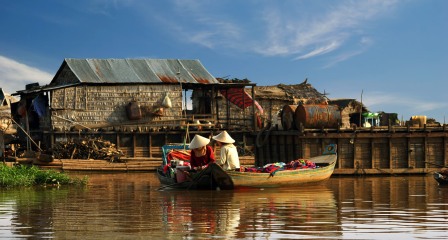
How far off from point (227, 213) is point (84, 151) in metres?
20.4

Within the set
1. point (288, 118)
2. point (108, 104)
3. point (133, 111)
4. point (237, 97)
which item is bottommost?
point (288, 118)

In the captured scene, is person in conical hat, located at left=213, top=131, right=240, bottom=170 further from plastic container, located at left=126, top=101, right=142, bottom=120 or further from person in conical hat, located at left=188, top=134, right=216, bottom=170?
plastic container, located at left=126, top=101, right=142, bottom=120

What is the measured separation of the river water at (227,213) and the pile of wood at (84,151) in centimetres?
1264

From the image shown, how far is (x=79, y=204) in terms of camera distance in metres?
13.4

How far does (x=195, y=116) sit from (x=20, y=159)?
10772 mm

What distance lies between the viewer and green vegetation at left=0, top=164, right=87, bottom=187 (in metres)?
17.6

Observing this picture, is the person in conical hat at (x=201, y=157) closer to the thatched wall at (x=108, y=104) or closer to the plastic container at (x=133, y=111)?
the thatched wall at (x=108, y=104)

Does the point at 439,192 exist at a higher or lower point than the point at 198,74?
lower

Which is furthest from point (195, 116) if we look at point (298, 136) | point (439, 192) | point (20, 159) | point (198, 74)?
point (439, 192)

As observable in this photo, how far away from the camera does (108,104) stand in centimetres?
3431

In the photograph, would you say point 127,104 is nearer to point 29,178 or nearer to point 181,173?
point 29,178

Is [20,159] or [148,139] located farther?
[148,139]

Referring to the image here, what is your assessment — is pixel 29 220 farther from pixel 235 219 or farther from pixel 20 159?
pixel 20 159

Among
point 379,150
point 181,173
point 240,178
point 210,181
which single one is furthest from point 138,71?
point 240,178
